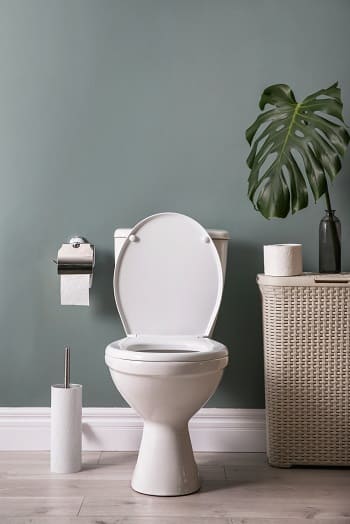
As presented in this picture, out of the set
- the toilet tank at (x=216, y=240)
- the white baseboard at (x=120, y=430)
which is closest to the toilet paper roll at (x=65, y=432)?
the white baseboard at (x=120, y=430)

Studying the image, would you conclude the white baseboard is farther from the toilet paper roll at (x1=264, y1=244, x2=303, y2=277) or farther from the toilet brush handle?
the toilet paper roll at (x1=264, y1=244, x2=303, y2=277)

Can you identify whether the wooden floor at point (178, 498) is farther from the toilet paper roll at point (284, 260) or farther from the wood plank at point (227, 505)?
the toilet paper roll at point (284, 260)

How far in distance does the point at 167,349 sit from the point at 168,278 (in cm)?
29

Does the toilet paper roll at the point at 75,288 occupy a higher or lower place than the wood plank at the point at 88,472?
higher

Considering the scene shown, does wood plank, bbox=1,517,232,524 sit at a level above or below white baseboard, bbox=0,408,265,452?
below

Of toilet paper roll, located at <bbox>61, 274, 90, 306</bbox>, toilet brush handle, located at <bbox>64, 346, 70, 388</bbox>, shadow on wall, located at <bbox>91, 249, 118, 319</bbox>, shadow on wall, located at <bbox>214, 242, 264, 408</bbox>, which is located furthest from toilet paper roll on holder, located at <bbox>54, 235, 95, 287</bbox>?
shadow on wall, located at <bbox>214, 242, 264, 408</bbox>

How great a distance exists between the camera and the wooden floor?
2080 millimetres

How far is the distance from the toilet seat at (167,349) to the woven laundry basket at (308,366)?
290mm

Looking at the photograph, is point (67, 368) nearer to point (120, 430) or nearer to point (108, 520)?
point (120, 430)

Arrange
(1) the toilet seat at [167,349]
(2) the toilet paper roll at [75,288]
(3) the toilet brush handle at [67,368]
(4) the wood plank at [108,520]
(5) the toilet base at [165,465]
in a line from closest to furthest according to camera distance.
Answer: (4) the wood plank at [108,520] < (1) the toilet seat at [167,349] < (5) the toilet base at [165,465] < (3) the toilet brush handle at [67,368] < (2) the toilet paper roll at [75,288]

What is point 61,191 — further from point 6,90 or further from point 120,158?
point 6,90

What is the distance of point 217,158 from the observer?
109 inches

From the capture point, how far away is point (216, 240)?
2.62 meters

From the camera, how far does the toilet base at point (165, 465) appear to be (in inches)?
89.2
